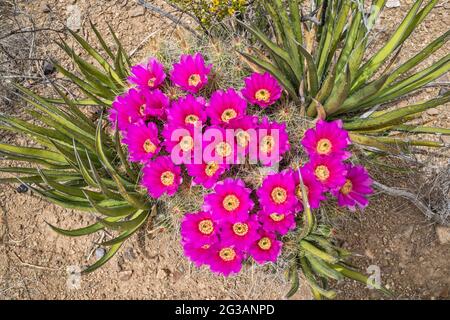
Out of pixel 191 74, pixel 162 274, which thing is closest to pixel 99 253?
pixel 162 274

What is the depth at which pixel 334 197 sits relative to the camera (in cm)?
Answer: 153

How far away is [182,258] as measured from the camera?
223 cm

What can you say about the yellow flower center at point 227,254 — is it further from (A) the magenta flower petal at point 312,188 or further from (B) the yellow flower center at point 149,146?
(B) the yellow flower center at point 149,146

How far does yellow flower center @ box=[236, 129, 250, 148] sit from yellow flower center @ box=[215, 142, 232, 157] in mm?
39

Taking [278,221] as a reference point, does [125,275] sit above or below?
below

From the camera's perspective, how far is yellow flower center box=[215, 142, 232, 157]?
1351 mm

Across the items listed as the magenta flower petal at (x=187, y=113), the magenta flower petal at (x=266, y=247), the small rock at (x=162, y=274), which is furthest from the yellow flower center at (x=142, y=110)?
the small rock at (x=162, y=274)

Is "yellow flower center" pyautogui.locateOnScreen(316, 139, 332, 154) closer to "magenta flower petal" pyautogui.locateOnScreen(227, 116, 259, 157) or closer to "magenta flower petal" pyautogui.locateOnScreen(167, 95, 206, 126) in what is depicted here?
"magenta flower petal" pyautogui.locateOnScreen(227, 116, 259, 157)

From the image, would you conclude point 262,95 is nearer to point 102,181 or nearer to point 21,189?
point 102,181

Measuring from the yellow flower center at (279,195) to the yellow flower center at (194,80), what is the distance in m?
0.46

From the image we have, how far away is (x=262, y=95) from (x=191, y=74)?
0.26 m

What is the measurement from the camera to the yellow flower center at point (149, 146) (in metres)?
1.44

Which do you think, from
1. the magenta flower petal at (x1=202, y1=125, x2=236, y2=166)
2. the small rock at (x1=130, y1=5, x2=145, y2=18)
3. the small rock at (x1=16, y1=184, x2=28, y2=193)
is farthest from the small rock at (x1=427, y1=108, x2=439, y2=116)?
the small rock at (x1=16, y1=184, x2=28, y2=193)

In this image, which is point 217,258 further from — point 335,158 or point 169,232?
point 335,158
